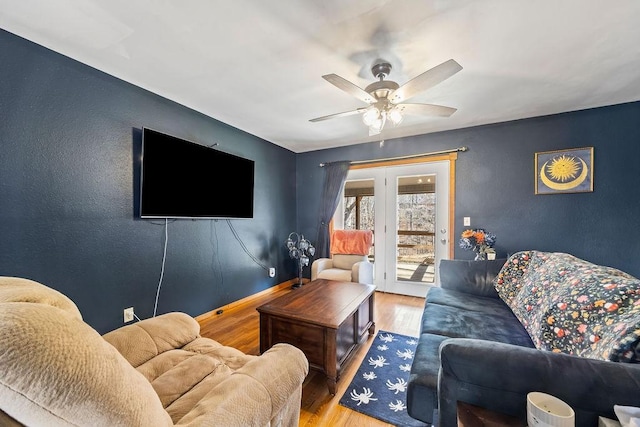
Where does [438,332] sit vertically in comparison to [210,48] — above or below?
below

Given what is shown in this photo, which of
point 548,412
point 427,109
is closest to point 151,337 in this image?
point 548,412

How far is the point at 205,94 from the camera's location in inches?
96.1

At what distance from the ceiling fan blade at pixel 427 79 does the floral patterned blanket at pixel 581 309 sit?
142cm

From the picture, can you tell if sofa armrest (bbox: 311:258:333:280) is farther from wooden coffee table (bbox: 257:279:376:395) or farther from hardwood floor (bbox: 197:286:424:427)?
wooden coffee table (bbox: 257:279:376:395)

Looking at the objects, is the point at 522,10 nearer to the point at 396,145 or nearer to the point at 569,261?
the point at 569,261

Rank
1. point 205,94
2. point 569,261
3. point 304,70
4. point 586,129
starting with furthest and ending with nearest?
point 586,129 → point 205,94 → point 304,70 → point 569,261

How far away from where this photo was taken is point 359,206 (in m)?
4.14

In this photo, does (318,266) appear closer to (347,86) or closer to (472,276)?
(472,276)

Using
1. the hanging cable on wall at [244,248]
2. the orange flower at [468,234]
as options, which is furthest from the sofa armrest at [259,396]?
the orange flower at [468,234]

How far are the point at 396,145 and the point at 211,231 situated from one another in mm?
2933

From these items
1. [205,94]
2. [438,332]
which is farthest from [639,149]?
[205,94]

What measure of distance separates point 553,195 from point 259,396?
3.73 meters

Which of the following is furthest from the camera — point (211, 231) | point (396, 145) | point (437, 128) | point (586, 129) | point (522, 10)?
point (396, 145)

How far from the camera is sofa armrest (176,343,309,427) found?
0.74 metres
